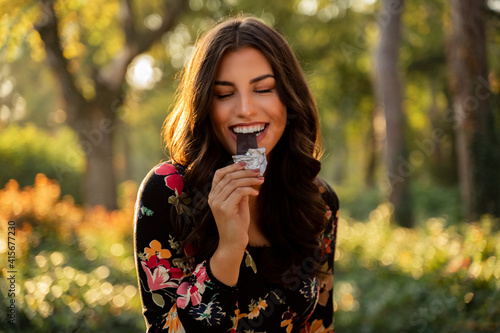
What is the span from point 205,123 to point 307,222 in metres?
0.76

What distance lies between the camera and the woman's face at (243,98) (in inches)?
83.2

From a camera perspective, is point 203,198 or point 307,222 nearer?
point 203,198

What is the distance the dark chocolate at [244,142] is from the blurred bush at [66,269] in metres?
2.80

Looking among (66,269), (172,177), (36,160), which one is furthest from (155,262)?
(36,160)

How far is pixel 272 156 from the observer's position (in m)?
2.59

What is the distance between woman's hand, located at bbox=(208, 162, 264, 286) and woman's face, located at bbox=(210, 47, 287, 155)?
29 cm

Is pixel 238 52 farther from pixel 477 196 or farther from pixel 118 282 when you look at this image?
pixel 477 196

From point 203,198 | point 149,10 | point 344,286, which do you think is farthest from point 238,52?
point 149,10

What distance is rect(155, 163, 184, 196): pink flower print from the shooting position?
2.12 m

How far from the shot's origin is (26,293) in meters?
4.45

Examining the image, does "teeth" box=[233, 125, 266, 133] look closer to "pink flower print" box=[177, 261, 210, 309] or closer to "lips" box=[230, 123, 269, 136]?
"lips" box=[230, 123, 269, 136]

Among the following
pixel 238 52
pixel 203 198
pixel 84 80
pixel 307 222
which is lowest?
pixel 307 222

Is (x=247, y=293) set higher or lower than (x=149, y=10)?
lower

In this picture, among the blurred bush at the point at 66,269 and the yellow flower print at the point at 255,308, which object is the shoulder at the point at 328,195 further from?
the blurred bush at the point at 66,269
